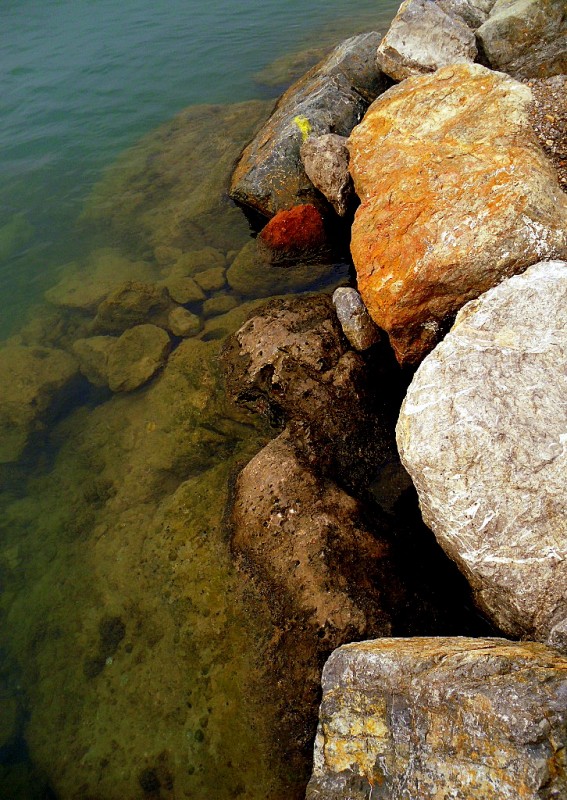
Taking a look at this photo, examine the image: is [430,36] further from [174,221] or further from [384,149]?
[174,221]

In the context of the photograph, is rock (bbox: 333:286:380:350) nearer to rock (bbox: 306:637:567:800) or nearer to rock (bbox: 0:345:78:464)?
rock (bbox: 306:637:567:800)

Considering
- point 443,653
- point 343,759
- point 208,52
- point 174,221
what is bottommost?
point 343,759

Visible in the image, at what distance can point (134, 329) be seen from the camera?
6957 mm

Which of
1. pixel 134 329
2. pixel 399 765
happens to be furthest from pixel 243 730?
pixel 134 329

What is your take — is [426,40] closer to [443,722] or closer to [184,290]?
[184,290]

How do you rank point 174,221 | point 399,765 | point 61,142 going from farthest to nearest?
point 61,142 → point 174,221 → point 399,765

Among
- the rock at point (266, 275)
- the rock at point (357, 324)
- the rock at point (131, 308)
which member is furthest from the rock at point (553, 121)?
the rock at point (131, 308)

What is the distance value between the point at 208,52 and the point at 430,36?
402 inches

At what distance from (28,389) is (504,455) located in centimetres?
611

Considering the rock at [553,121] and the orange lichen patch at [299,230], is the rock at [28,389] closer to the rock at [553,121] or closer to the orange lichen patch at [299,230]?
the orange lichen patch at [299,230]

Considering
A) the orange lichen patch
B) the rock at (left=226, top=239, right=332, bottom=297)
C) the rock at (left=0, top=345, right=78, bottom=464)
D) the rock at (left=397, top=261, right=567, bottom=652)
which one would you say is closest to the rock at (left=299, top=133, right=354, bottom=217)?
the orange lichen patch

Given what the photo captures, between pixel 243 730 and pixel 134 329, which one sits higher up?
pixel 134 329

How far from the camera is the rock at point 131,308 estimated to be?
729 cm

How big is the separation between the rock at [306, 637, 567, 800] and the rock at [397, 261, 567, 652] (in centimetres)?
Answer: 43
